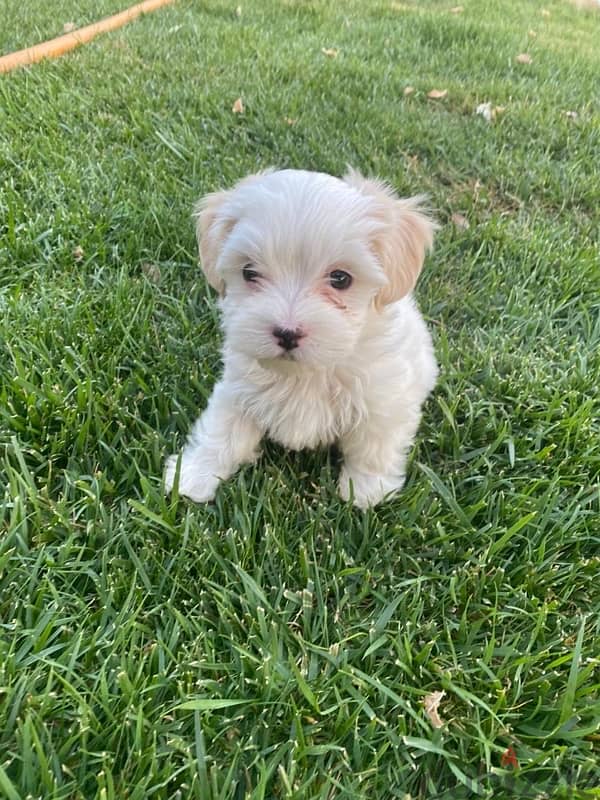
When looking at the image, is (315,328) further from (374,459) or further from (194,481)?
(194,481)

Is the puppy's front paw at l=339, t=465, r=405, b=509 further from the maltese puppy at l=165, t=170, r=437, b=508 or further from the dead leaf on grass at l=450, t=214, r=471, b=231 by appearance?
A: the dead leaf on grass at l=450, t=214, r=471, b=231

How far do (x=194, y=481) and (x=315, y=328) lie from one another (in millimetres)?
764

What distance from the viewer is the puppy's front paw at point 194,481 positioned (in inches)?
87.5

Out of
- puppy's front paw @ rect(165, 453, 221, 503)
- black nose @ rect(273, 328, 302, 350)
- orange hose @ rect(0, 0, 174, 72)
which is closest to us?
black nose @ rect(273, 328, 302, 350)

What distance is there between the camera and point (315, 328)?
6.02ft

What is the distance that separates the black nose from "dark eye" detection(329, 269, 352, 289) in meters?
0.25

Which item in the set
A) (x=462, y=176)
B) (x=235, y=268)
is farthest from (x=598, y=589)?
(x=462, y=176)

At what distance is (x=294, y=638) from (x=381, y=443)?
0.74 m

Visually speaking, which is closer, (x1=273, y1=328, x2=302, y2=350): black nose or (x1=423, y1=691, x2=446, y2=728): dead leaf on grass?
(x1=423, y1=691, x2=446, y2=728): dead leaf on grass

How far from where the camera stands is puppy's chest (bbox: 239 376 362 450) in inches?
85.0

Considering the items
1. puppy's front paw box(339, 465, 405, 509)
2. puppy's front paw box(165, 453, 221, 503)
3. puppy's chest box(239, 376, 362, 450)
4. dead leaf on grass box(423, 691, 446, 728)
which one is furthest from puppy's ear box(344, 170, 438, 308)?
dead leaf on grass box(423, 691, 446, 728)

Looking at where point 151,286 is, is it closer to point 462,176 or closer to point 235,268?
point 235,268

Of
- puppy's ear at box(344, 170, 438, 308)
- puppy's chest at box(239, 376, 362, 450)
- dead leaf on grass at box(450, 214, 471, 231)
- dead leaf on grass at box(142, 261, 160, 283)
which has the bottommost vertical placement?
dead leaf on grass at box(142, 261, 160, 283)

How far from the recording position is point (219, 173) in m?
3.89
